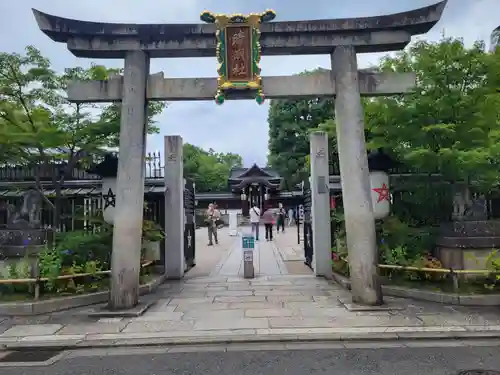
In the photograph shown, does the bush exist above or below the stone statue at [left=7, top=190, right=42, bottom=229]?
below

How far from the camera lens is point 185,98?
891 centimetres

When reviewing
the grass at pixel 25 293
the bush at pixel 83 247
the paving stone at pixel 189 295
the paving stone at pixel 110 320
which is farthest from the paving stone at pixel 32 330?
the paving stone at pixel 189 295

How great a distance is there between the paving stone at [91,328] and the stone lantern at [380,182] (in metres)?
6.19

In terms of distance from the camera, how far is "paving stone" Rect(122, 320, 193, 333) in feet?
23.1

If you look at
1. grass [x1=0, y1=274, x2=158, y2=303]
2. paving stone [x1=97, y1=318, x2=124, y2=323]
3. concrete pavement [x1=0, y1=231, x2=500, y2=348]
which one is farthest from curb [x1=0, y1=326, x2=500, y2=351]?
grass [x1=0, y1=274, x2=158, y2=303]

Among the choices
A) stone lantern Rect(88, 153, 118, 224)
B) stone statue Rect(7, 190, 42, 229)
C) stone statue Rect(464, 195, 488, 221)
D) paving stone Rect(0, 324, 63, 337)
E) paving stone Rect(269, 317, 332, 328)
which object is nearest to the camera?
paving stone Rect(0, 324, 63, 337)

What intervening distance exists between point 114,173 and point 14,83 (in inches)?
142

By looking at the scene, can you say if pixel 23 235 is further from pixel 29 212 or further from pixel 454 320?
pixel 454 320

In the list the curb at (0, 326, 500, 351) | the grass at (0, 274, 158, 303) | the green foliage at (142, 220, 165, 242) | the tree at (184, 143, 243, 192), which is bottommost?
the curb at (0, 326, 500, 351)

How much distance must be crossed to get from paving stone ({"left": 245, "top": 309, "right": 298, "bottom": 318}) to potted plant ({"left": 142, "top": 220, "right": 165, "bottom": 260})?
4130 millimetres

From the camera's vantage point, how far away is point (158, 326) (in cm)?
722

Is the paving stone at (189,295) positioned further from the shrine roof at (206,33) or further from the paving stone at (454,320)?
the shrine roof at (206,33)

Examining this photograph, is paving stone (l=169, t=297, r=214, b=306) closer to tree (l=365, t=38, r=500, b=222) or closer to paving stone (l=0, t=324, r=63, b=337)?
paving stone (l=0, t=324, r=63, b=337)

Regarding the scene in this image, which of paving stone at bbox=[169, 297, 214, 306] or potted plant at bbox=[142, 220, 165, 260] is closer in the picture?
paving stone at bbox=[169, 297, 214, 306]
